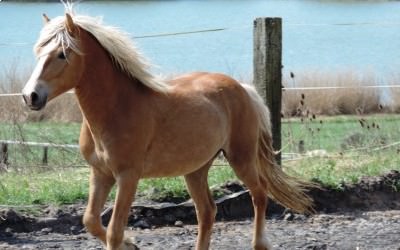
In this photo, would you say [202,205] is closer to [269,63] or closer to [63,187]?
[63,187]

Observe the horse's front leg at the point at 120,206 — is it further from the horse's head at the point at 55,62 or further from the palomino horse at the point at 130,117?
the horse's head at the point at 55,62

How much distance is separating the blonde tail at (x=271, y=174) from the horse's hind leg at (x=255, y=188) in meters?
0.22

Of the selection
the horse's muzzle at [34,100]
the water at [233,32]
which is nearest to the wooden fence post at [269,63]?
the horse's muzzle at [34,100]

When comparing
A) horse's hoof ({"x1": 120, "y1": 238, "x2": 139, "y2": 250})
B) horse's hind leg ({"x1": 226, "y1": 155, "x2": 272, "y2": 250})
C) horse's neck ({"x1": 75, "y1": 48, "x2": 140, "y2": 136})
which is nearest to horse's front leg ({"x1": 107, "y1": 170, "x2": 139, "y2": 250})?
horse's hoof ({"x1": 120, "y1": 238, "x2": 139, "y2": 250})

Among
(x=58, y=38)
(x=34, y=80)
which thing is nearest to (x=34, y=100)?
(x=34, y=80)

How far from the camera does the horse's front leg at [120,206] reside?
15.5 feet

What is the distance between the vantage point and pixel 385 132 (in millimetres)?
9414

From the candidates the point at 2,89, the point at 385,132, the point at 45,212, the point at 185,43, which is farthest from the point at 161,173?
the point at 185,43

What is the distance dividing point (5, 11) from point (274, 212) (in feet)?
57.6

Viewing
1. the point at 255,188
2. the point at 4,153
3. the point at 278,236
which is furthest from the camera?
the point at 4,153

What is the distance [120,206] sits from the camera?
476 centimetres

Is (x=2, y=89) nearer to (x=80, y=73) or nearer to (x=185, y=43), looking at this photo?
(x=80, y=73)

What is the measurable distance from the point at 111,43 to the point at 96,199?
900mm

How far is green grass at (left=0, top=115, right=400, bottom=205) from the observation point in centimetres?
678
